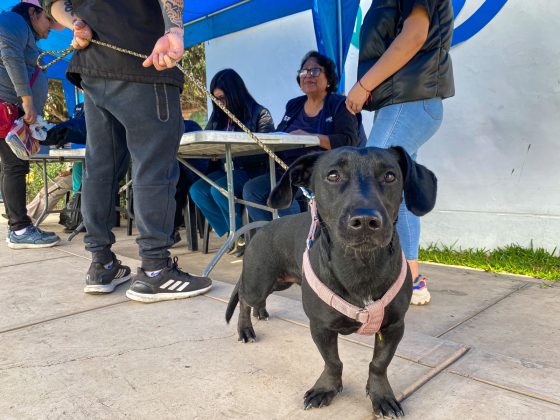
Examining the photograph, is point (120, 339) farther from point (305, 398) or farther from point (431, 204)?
point (431, 204)

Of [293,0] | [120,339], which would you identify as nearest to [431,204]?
[120,339]

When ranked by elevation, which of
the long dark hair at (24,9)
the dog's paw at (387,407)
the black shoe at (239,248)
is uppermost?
the long dark hair at (24,9)

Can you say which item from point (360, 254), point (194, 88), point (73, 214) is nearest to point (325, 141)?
point (360, 254)

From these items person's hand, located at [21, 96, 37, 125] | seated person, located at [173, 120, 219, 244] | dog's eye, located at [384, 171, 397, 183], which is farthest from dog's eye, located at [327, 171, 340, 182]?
person's hand, located at [21, 96, 37, 125]

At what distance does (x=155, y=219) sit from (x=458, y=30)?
3004 millimetres

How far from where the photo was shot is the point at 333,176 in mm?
1421

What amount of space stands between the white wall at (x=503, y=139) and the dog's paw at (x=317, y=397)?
2.74m

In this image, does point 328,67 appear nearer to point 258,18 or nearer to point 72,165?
point 258,18

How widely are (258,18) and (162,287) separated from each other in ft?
13.3

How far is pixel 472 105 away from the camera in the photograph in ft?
12.0

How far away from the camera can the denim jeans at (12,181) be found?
3.88m

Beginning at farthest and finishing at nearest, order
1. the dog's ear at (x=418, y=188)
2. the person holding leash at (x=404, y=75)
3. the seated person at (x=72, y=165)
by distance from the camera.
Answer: the seated person at (x=72, y=165) < the person holding leash at (x=404, y=75) < the dog's ear at (x=418, y=188)

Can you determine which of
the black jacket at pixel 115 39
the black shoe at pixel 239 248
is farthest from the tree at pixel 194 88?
the black jacket at pixel 115 39

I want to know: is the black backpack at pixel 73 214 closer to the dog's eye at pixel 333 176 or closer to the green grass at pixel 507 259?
the green grass at pixel 507 259
